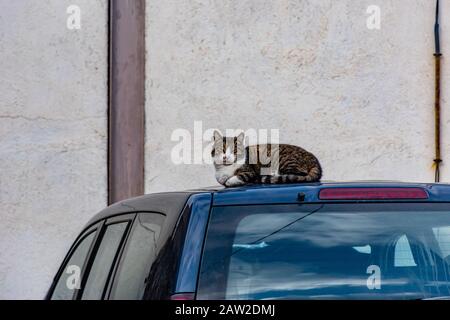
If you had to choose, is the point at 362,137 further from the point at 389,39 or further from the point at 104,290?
the point at 104,290

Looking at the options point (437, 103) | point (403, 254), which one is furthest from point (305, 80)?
point (403, 254)

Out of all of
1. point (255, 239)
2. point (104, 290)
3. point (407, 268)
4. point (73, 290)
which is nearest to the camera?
point (255, 239)

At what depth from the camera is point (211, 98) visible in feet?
29.1

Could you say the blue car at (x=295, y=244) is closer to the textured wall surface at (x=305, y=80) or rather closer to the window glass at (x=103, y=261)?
the window glass at (x=103, y=261)

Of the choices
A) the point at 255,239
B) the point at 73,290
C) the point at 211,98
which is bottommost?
the point at 73,290

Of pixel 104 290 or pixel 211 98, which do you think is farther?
pixel 211 98

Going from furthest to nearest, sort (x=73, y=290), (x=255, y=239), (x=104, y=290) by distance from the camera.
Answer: (x=73, y=290) → (x=104, y=290) → (x=255, y=239)

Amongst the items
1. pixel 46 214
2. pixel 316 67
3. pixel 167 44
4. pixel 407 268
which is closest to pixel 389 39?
pixel 316 67

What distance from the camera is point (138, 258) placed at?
396cm

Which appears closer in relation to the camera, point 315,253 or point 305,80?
point 315,253

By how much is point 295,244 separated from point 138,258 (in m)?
0.67

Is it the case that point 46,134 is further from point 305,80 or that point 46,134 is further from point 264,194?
point 264,194

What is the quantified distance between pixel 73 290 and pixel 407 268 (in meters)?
1.79

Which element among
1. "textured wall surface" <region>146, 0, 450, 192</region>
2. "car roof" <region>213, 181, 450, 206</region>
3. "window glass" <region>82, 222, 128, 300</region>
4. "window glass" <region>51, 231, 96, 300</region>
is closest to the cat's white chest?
"textured wall surface" <region>146, 0, 450, 192</region>
